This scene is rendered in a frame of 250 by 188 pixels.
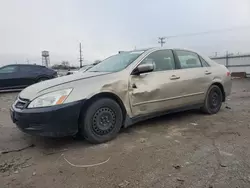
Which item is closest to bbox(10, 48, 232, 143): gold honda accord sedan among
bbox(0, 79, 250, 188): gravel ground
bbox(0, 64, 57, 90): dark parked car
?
bbox(0, 79, 250, 188): gravel ground

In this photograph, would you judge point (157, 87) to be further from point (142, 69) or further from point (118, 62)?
point (118, 62)

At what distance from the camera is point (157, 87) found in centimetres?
458

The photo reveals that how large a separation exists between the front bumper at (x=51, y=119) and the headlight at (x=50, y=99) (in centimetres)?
7

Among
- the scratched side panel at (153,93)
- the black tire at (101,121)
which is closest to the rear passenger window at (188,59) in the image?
the scratched side panel at (153,93)

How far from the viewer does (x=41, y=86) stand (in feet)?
13.3

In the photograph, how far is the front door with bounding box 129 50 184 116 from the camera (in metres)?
4.32

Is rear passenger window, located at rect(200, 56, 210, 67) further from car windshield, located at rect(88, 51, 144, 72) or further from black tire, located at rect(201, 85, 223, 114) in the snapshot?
car windshield, located at rect(88, 51, 144, 72)

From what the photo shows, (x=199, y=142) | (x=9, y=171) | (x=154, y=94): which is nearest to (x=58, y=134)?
(x=9, y=171)

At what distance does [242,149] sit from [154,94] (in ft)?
5.46

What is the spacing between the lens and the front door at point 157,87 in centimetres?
432

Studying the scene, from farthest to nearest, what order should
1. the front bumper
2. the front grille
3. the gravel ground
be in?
1. the front grille
2. the front bumper
3. the gravel ground

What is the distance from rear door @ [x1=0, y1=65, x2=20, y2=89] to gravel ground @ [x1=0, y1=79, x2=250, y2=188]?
814 cm

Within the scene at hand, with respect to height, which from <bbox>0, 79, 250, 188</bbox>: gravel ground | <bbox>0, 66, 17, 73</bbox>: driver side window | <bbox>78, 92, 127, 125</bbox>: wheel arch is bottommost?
<bbox>0, 79, 250, 188</bbox>: gravel ground

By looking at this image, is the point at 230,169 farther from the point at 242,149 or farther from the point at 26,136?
the point at 26,136
